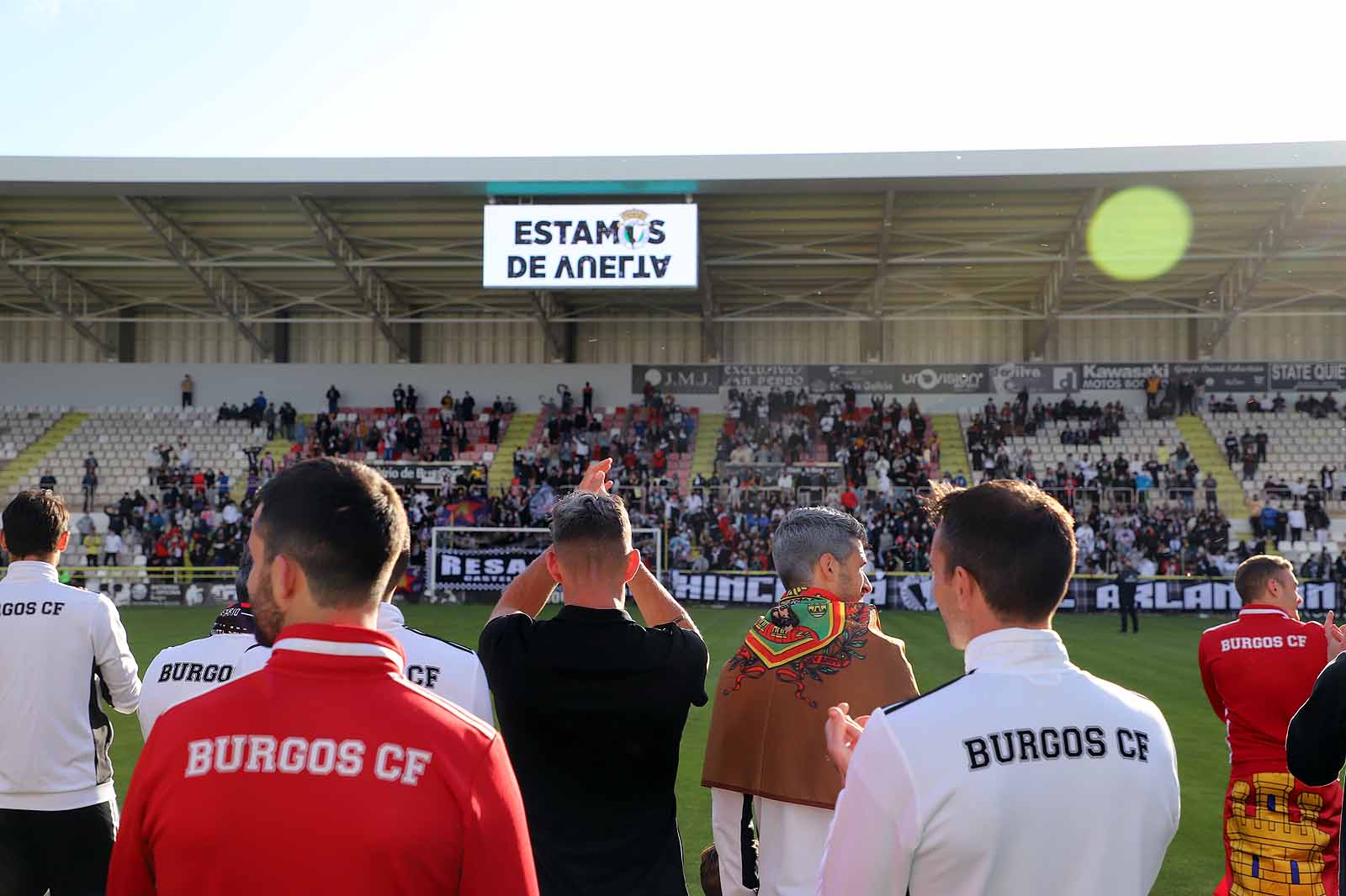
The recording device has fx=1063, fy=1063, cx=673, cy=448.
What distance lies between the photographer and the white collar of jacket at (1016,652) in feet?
6.98

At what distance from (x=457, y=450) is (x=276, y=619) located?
32.9 metres

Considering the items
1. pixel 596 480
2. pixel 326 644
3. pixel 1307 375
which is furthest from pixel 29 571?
pixel 1307 375

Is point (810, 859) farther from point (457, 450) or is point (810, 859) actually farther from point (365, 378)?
point (365, 378)

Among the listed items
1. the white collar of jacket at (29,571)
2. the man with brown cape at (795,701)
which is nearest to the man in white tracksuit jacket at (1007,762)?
the man with brown cape at (795,701)

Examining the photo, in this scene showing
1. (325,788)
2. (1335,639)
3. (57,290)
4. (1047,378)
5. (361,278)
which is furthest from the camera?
(1047,378)

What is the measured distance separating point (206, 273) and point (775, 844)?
32964 millimetres

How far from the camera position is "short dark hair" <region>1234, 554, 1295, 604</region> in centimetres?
539

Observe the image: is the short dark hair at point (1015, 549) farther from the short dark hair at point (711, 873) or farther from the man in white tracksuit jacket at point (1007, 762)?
the short dark hair at point (711, 873)

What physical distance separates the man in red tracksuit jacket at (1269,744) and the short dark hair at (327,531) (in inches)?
184

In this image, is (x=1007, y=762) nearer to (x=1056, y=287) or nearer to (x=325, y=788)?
(x=325, y=788)

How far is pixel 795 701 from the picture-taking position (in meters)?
3.30

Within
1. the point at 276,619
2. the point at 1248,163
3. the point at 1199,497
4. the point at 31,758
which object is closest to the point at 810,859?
the point at 276,619

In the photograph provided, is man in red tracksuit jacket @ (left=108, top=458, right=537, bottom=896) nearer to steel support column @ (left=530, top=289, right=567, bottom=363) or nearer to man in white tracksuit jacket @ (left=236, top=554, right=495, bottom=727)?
man in white tracksuit jacket @ (left=236, top=554, right=495, bottom=727)

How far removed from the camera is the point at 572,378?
36.2 meters
